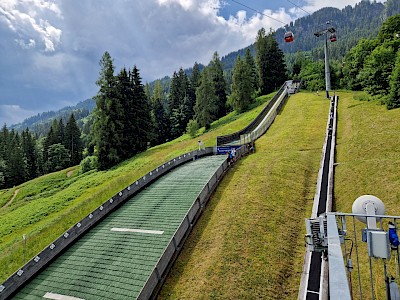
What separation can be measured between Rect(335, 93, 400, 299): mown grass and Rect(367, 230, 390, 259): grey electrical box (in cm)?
722

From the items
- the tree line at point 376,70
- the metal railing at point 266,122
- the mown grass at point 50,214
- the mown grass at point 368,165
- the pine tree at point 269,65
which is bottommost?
the mown grass at point 50,214

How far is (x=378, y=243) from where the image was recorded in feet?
20.8

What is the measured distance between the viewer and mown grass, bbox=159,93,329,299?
46.5 feet

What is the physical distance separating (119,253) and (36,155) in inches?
3679

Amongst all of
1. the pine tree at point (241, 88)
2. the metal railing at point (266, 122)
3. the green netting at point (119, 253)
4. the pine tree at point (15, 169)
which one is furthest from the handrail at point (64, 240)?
the pine tree at point (15, 169)

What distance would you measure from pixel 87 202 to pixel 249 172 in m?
16.1

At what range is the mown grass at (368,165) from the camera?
14.4 metres

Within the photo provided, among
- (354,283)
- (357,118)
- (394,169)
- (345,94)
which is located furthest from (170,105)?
(354,283)

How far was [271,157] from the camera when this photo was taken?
31.2m

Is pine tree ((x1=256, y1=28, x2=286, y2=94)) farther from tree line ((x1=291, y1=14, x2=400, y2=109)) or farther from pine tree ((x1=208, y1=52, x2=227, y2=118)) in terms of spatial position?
pine tree ((x1=208, y1=52, x2=227, y2=118))

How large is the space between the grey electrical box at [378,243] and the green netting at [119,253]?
35.9 ft

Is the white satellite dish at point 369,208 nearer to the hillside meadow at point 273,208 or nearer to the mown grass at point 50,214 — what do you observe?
the hillside meadow at point 273,208

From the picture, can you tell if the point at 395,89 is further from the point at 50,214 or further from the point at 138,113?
the point at 138,113

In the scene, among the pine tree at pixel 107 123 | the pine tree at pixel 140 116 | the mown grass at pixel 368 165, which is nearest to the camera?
the mown grass at pixel 368 165
